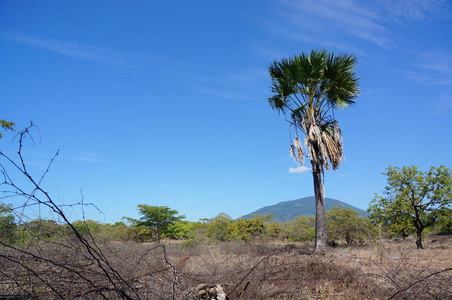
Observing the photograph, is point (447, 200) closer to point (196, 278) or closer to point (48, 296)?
point (196, 278)

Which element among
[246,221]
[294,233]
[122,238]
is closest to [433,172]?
[294,233]

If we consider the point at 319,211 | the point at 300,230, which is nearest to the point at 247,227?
the point at 300,230

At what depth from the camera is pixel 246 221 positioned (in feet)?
83.0

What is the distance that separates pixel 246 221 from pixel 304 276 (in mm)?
20738

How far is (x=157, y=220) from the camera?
22828 millimetres

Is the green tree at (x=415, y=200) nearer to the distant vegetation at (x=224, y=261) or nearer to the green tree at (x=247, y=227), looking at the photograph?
the distant vegetation at (x=224, y=261)

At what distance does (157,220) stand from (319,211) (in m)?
14.7

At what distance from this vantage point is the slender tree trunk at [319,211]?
38.0ft

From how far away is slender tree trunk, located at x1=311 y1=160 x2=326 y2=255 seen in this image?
1157 centimetres

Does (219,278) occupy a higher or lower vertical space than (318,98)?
lower

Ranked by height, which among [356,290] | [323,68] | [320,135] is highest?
[323,68]

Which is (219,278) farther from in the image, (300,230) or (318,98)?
(300,230)

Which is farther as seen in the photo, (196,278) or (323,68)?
(323,68)

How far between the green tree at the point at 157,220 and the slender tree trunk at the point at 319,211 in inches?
539
